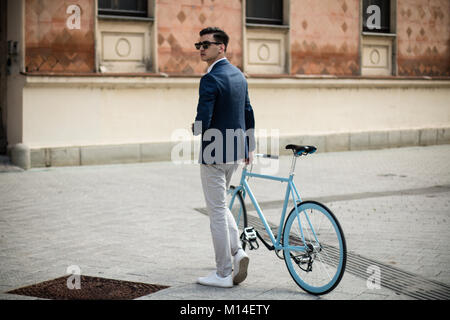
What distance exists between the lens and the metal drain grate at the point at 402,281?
15.0ft

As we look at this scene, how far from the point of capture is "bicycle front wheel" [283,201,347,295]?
441 cm

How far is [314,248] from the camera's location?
4.59m

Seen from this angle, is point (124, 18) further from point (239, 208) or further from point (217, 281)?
point (217, 281)

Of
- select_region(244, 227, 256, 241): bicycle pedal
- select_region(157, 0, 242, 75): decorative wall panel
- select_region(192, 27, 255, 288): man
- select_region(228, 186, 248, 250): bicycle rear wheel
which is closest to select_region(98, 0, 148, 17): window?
select_region(157, 0, 242, 75): decorative wall panel

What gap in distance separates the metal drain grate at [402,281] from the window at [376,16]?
38.0 ft

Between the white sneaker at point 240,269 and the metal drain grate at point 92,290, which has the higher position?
the white sneaker at point 240,269

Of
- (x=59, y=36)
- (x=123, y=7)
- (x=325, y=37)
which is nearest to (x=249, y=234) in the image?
(x=59, y=36)

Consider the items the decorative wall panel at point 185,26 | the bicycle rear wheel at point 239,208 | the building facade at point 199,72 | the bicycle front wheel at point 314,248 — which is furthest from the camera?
the decorative wall panel at point 185,26

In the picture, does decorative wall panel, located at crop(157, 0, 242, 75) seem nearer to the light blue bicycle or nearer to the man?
the man

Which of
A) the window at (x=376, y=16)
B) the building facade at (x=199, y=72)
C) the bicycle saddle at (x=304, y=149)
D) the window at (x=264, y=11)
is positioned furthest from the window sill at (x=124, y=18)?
the bicycle saddle at (x=304, y=149)

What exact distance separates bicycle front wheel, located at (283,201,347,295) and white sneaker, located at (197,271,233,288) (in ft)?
1.57

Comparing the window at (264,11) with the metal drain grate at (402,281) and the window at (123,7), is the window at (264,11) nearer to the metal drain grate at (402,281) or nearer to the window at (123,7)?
the window at (123,7)

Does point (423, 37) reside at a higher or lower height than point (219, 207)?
higher

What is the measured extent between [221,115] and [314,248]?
122 centimetres
